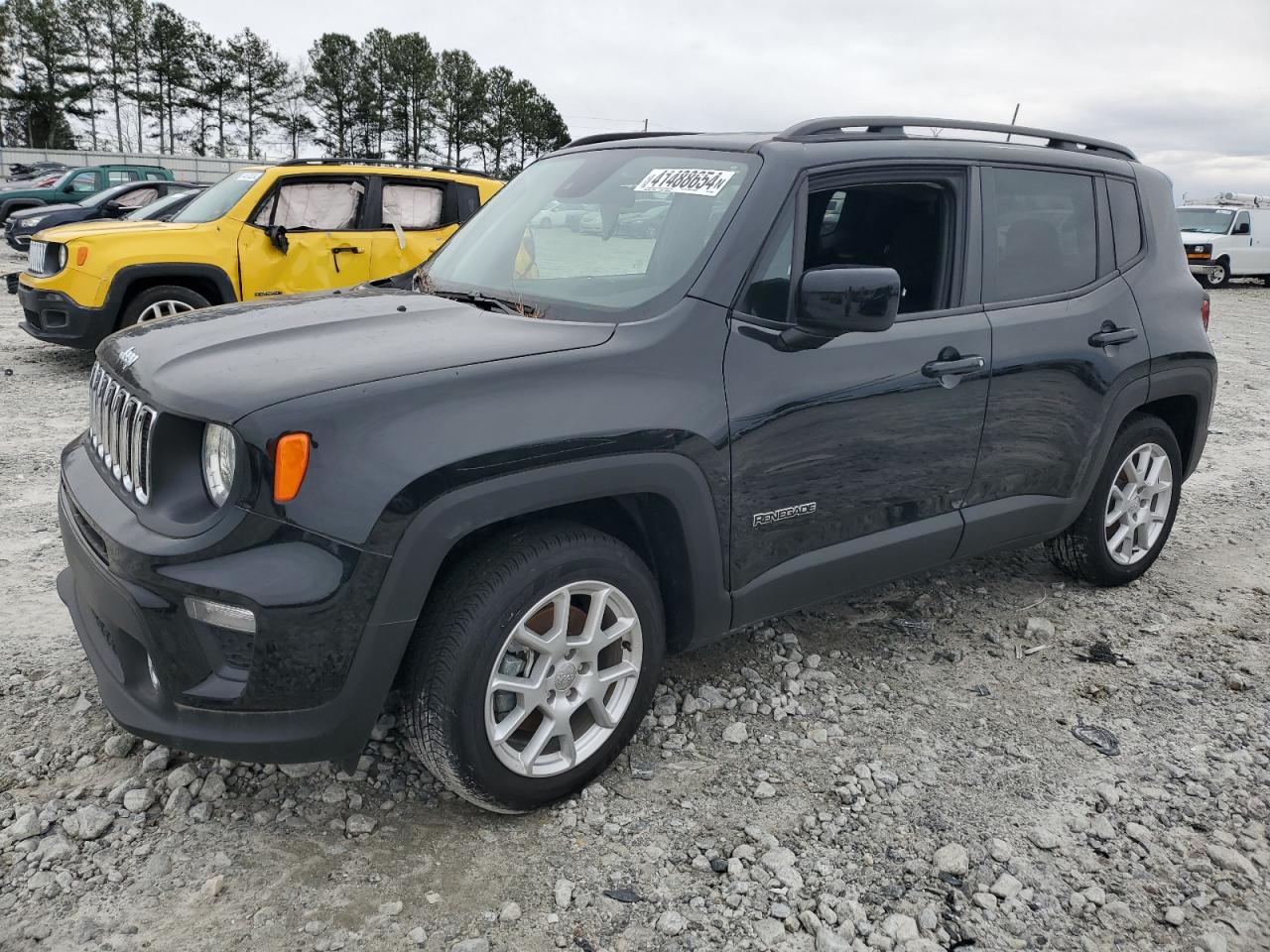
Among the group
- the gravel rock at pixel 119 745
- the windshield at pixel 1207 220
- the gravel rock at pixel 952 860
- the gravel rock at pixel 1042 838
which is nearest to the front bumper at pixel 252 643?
the gravel rock at pixel 119 745

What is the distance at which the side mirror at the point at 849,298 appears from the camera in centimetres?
272

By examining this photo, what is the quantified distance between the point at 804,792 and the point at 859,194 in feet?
6.17

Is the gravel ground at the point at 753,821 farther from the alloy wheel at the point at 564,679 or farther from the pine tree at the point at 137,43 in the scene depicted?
the pine tree at the point at 137,43

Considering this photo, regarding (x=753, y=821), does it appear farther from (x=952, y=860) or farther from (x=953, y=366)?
(x=953, y=366)

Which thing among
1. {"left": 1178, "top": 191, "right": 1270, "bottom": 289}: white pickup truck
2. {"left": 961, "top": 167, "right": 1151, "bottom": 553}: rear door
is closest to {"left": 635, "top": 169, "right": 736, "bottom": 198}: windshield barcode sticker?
{"left": 961, "top": 167, "right": 1151, "bottom": 553}: rear door

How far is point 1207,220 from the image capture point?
21938 millimetres

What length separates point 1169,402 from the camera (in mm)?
4418

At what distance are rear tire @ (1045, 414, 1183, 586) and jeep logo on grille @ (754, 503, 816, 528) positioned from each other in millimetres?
1703

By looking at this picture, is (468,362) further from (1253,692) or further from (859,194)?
(1253,692)

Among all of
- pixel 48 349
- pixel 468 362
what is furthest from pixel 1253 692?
pixel 48 349

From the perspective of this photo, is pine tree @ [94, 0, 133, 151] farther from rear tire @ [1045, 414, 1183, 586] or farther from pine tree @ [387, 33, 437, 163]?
rear tire @ [1045, 414, 1183, 586]

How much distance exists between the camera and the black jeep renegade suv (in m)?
2.23

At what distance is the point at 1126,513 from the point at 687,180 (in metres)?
2.49

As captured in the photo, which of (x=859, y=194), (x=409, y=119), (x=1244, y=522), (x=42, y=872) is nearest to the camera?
(x=42, y=872)
